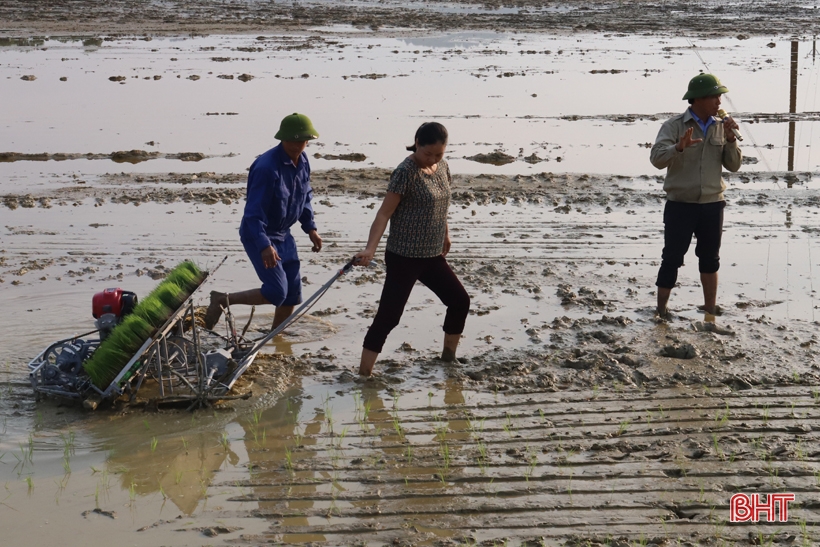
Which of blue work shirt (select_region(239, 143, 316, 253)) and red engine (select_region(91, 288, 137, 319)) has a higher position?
blue work shirt (select_region(239, 143, 316, 253))

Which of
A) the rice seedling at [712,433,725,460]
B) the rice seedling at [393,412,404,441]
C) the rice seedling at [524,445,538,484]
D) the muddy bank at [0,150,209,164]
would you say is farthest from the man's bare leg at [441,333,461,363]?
the muddy bank at [0,150,209,164]

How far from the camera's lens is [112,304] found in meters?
6.02

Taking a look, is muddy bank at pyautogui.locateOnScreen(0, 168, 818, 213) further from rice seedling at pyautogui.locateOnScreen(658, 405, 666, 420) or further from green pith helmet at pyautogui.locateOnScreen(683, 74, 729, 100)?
rice seedling at pyautogui.locateOnScreen(658, 405, 666, 420)

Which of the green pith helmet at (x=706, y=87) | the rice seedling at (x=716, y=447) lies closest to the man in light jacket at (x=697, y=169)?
the green pith helmet at (x=706, y=87)

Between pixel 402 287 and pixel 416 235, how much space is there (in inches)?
14.3

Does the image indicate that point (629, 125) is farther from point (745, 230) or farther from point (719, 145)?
point (719, 145)

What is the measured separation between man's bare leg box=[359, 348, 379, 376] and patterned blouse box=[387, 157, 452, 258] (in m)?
0.70

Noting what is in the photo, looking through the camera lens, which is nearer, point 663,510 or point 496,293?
point 663,510

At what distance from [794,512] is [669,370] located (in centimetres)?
191

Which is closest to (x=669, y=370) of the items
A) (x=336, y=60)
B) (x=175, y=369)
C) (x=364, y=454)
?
(x=364, y=454)

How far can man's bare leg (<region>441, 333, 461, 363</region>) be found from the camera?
6.61 meters

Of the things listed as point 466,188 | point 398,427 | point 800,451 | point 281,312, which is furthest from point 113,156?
point 800,451

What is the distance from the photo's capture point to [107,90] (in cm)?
1761

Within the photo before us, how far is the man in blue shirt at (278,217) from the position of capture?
20.3 feet
